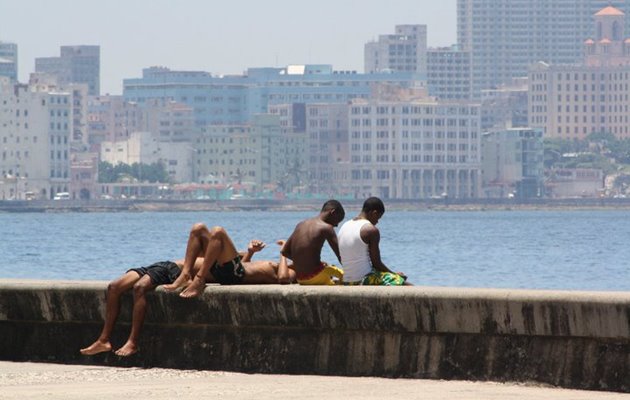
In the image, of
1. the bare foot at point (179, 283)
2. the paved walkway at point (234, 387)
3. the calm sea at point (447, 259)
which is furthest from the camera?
the calm sea at point (447, 259)

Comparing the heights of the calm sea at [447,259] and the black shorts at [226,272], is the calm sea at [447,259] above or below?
below

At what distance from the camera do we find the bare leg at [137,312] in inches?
579

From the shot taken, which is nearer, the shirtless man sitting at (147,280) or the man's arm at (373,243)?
the shirtless man sitting at (147,280)

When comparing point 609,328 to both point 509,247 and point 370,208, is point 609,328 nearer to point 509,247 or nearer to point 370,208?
point 370,208

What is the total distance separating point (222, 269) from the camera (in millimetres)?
14867

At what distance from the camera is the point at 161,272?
48.9ft

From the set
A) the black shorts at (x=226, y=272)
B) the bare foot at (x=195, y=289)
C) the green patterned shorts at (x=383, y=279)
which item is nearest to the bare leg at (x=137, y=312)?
the bare foot at (x=195, y=289)

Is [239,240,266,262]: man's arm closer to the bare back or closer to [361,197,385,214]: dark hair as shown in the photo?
the bare back

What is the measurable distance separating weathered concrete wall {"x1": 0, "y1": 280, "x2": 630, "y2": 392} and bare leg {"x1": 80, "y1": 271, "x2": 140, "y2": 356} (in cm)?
20

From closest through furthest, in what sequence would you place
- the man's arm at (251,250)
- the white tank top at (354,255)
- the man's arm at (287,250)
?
the white tank top at (354,255)
the man's arm at (287,250)
the man's arm at (251,250)

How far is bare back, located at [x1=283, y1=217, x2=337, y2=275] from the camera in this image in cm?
1533

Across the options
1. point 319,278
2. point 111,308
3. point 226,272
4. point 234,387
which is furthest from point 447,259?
point 234,387

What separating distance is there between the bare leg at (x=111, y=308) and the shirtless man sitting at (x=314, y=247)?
1.26 meters

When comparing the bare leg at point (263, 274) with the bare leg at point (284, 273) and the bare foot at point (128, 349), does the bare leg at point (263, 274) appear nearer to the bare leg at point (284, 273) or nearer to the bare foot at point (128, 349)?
the bare leg at point (284, 273)
